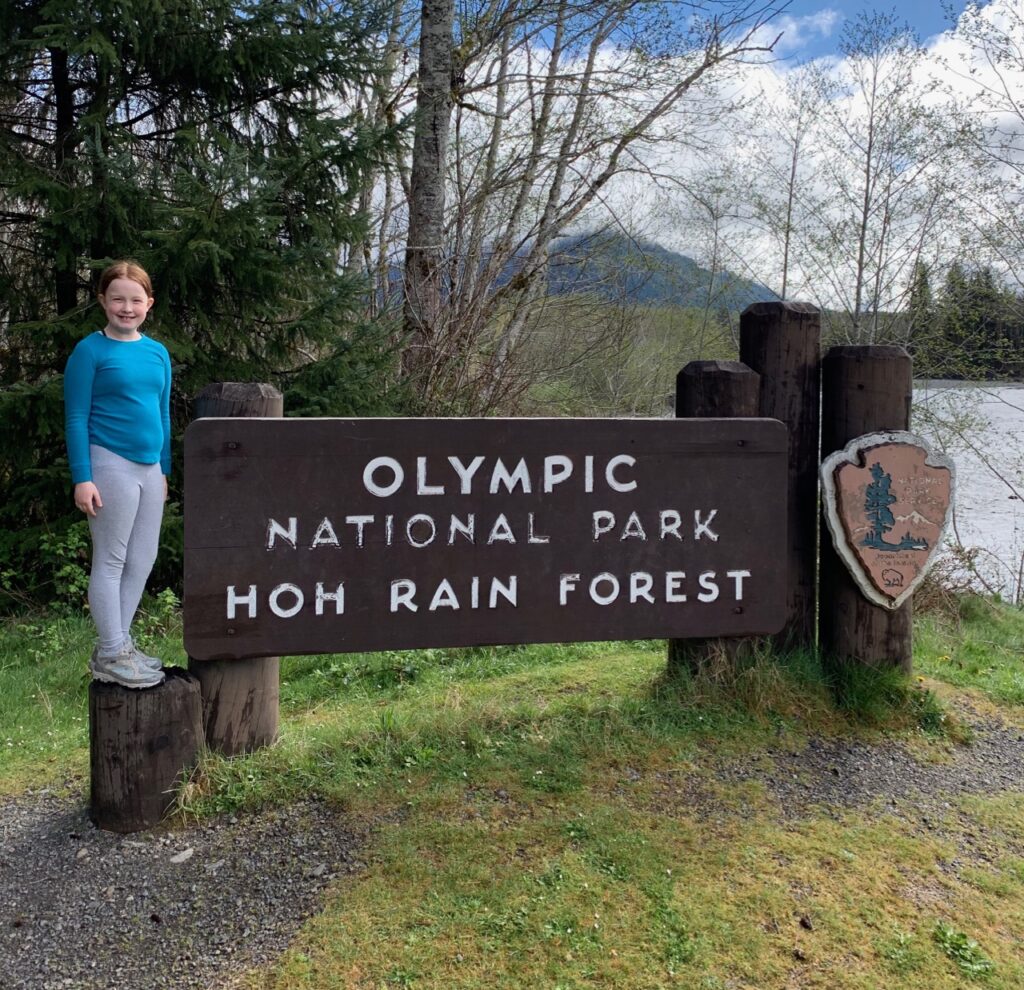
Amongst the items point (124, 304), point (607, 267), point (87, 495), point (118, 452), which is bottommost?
point (87, 495)

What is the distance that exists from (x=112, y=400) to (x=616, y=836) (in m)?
2.21

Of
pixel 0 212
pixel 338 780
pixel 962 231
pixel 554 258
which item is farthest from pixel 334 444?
pixel 962 231

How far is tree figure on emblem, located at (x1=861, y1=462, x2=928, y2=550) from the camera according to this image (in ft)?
11.4

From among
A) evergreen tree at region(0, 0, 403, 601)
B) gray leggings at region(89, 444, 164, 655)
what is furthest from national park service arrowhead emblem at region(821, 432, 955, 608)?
evergreen tree at region(0, 0, 403, 601)

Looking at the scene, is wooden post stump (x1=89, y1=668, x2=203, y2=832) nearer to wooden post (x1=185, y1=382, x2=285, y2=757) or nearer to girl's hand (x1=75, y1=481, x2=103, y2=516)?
wooden post (x1=185, y1=382, x2=285, y2=757)

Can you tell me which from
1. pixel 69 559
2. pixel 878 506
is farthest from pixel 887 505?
pixel 69 559

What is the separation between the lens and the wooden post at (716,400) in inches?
137

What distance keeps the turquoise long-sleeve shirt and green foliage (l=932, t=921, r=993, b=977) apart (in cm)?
286

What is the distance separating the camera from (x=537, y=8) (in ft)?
30.5

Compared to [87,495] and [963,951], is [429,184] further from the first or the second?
[963,951]

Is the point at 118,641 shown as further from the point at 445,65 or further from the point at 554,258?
the point at 554,258

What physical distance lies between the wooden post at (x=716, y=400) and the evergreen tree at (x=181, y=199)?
10.4ft

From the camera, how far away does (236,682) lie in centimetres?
299

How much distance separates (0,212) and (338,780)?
17.4ft
